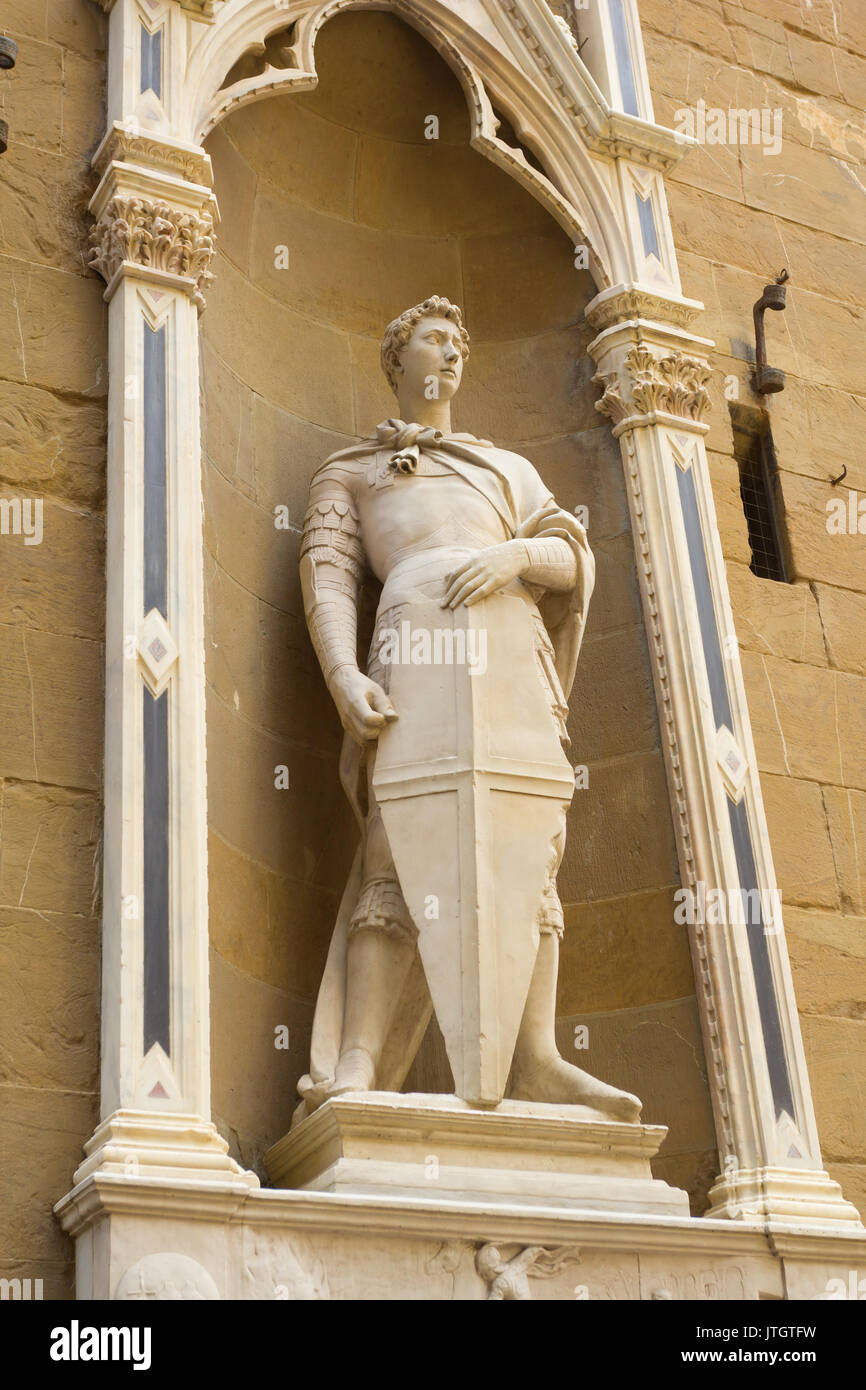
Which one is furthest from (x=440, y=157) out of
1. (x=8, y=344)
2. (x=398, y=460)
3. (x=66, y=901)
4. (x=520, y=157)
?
(x=66, y=901)

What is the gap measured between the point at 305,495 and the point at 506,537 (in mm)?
847

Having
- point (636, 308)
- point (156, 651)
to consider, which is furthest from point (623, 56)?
point (156, 651)

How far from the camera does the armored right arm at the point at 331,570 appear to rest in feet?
18.6

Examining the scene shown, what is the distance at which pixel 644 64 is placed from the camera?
739cm

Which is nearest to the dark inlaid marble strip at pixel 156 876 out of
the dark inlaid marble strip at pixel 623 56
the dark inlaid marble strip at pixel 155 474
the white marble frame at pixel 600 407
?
the white marble frame at pixel 600 407

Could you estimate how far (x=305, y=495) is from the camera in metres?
6.48

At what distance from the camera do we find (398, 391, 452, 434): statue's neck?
20.4ft

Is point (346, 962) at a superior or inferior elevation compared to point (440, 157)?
inferior

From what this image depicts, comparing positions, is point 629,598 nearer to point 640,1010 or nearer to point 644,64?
point 640,1010

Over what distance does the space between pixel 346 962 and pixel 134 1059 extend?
3.06 feet

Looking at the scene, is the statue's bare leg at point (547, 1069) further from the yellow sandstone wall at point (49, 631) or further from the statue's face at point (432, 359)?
the statue's face at point (432, 359)

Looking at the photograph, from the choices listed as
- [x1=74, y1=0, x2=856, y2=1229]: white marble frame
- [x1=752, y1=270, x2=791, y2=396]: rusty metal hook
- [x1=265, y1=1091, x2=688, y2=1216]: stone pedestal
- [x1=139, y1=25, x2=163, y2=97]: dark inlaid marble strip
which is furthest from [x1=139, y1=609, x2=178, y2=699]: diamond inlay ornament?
[x1=752, y1=270, x2=791, y2=396]: rusty metal hook

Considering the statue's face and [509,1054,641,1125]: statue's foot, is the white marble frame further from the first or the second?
the statue's face
